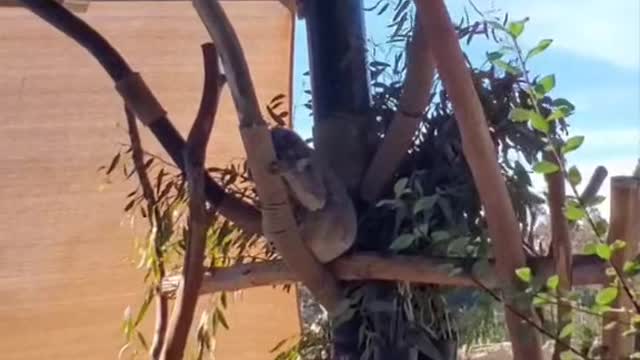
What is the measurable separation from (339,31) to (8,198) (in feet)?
3.37

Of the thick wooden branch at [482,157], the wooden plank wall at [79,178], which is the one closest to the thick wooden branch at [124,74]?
the thick wooden branch at [482,157]

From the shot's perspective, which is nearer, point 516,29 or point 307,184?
point 516,29

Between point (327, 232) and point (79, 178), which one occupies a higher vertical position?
point (79, 178)

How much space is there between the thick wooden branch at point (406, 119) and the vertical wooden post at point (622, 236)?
360 millimetres

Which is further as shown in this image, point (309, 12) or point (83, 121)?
point (83, 121)

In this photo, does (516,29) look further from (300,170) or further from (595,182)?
(300,170)

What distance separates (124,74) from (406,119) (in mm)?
378

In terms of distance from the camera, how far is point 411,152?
138cm

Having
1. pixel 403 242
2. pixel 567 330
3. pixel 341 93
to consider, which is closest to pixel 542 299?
pixel 567 330

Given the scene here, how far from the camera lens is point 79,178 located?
2.21m

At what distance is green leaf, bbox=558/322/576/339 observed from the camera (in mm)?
898

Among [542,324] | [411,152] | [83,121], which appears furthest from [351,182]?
[83,121]

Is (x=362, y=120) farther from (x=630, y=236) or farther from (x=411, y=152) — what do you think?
(x=630, y=236)

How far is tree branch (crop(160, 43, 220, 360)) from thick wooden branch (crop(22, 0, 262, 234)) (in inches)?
1.5
